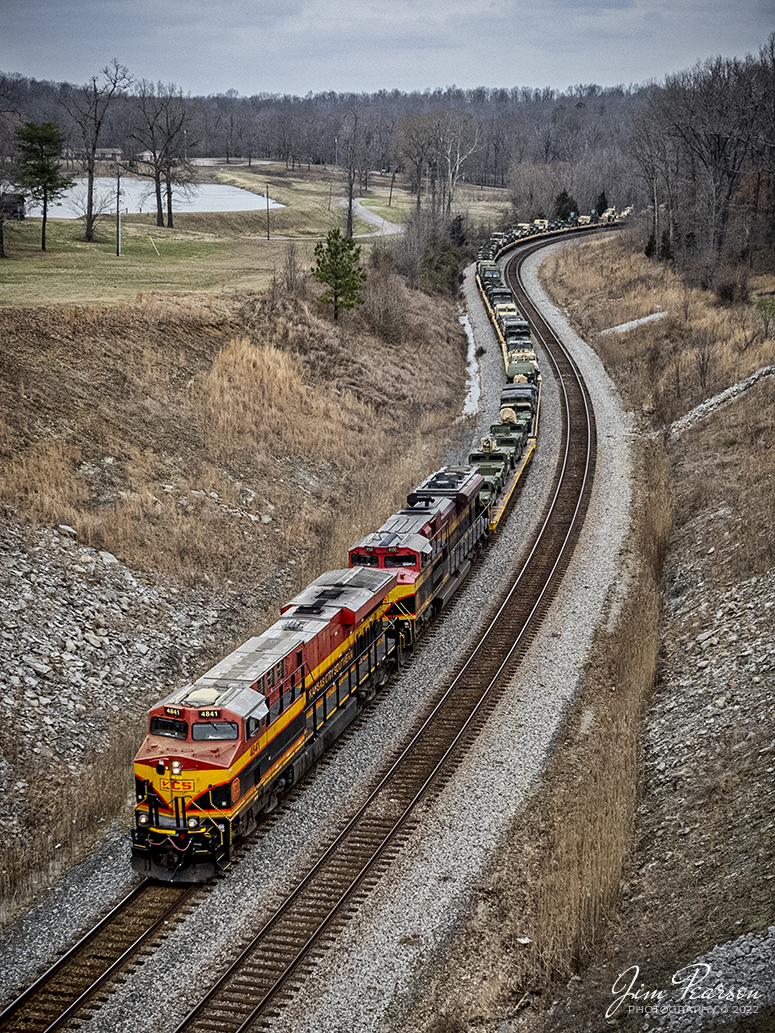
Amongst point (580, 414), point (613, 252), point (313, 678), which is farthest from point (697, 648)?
point (613, 252)

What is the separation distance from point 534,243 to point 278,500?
287 feet

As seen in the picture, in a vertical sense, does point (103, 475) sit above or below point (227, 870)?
above

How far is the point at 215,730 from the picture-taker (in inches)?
716

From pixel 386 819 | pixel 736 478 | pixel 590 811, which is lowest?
pixel 386 819

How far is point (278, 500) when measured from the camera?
37.6 metres

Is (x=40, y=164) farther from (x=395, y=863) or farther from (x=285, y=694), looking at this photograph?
(x=395, y=863)

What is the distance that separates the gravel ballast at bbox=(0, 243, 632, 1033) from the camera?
15344 millimetres

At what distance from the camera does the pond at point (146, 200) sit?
8156 cm

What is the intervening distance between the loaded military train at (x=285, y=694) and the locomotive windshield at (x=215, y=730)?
2cm

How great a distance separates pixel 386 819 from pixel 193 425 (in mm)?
23107

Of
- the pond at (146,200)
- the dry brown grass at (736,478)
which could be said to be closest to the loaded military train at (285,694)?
the dry brown grass at (736,478)

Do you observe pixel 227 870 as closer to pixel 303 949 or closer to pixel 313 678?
pixel 303 949

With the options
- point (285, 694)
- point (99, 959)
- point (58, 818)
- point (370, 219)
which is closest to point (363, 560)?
point (285, 694)

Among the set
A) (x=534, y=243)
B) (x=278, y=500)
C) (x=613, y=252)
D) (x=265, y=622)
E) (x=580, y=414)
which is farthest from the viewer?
(x=534, y=243)
